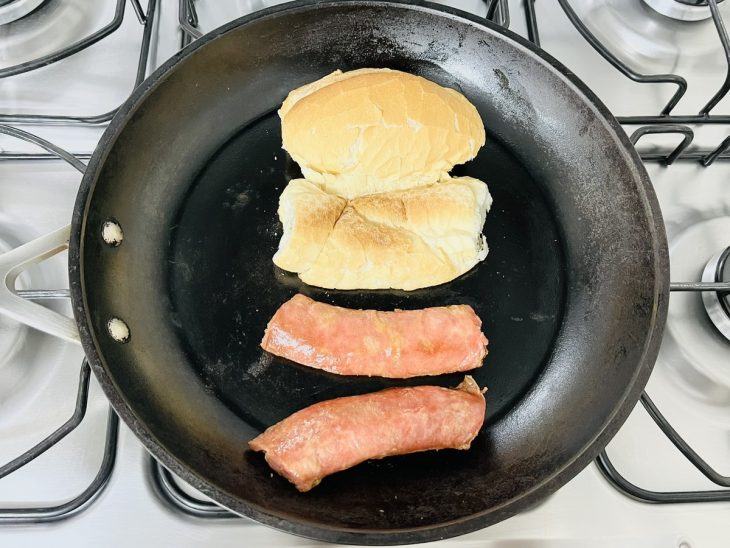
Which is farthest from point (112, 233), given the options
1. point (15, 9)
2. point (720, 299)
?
point (720, 299)

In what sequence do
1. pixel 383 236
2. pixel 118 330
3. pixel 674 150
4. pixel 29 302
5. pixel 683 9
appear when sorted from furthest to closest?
pixel 683 9 → pixel 674 150 → pixel 383 236 → pixel 118 330 → pixel 29 302

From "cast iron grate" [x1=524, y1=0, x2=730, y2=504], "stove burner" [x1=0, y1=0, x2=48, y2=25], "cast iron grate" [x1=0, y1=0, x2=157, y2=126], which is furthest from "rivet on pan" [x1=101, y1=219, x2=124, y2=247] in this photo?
"cast iron grate" [x1=524, y1=0, x2=730, y2=504]

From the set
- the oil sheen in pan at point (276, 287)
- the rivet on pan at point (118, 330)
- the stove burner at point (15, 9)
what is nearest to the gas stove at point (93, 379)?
the stove burner at point (15, 9)

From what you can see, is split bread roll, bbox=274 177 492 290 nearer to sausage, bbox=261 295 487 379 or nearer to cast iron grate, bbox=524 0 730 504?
sausage, bbox=261 295 487 379

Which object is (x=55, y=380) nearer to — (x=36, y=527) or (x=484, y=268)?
(x=36, y=527)

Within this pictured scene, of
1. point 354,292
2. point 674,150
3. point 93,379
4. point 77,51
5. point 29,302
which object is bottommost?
point 93,379

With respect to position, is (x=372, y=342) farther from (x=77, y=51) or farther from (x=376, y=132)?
(x=77, y=51)

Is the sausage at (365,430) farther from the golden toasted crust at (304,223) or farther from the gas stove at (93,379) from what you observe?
the golden toasted crust at (304,223)
